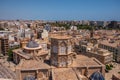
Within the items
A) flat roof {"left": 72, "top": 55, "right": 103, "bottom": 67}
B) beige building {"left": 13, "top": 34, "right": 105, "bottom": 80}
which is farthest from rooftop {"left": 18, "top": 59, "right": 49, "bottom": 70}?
flat roof {"left": 72, "top": 55, "right": 103, "bottom": 67}

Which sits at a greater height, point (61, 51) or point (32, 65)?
point (61, 51)

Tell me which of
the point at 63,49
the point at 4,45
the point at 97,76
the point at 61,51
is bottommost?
the point at 4,45

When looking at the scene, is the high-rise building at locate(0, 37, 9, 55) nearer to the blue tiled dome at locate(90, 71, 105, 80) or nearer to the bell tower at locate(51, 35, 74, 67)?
the bell tower at locate(51, 35, 74, 67)

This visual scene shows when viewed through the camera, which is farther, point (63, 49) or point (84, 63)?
point (84, 63)

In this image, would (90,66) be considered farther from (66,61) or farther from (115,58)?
(115,58)

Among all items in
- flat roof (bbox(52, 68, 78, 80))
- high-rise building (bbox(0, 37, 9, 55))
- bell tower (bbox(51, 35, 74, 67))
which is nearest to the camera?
flat roof (bbox(52, 68, 78, 80))

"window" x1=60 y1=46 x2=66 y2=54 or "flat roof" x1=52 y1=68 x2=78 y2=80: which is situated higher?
"window" x1=60 y1=46 x2=66 y2=54

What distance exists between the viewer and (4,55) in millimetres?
38938

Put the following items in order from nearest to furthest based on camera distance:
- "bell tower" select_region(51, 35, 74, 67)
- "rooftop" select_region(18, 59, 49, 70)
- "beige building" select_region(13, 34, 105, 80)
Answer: "beige building" select_region(13, 34, 105, 80) → "rooftop" select_region(18, 59, 49, 70) → "bell tower" select_region(51, 35, 74, 67)

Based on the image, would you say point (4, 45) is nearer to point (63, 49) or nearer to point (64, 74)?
point (63, 49)

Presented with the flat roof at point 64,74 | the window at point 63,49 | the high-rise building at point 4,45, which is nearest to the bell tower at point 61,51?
the window at point 63,49

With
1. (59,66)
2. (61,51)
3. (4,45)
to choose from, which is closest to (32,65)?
(59,66)

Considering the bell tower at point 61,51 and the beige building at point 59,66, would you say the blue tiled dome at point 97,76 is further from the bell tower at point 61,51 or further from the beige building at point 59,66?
the bell tower at point 61,51

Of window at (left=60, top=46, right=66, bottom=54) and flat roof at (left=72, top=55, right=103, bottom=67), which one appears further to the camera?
flat roof at (left=72, top=55, right=103, bottom=67)
